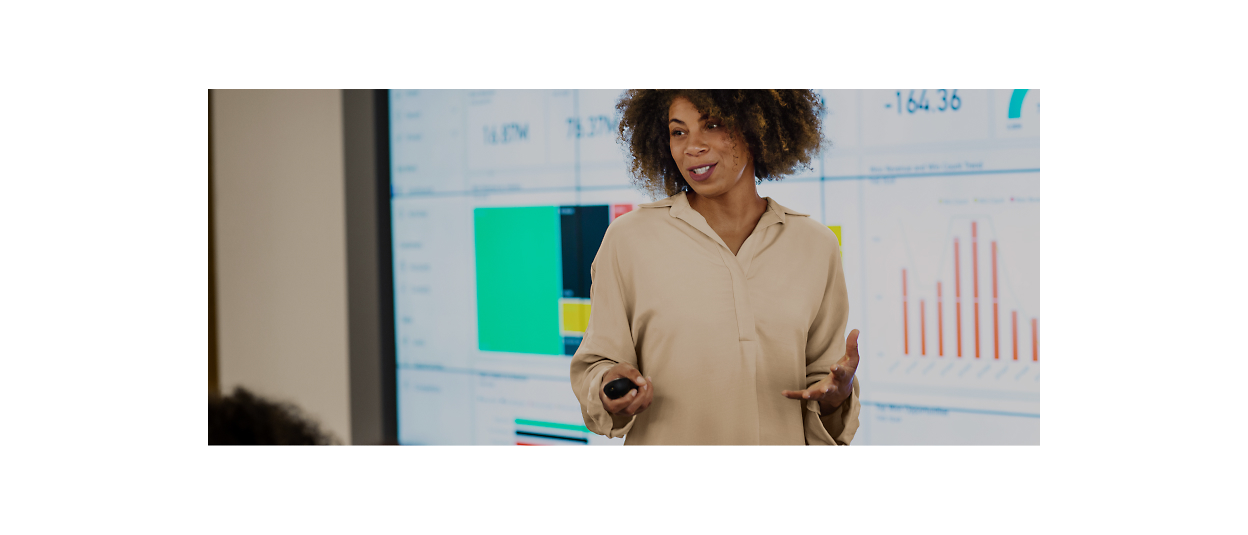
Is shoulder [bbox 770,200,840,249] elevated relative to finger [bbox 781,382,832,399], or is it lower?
elevated

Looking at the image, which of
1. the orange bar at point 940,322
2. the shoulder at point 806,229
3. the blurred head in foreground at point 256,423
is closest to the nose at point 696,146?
the shoulder at point 806,229

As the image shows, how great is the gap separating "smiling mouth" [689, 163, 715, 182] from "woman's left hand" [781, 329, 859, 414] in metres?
0.65

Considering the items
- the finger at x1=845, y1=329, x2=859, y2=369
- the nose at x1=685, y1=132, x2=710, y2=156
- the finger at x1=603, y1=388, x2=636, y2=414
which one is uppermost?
the nose at x1=685, y1=132, x2=710, y2=156

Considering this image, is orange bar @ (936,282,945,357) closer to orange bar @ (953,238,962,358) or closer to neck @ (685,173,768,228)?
orange bar @ (953,238,962,358)

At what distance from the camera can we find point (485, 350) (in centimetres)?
258

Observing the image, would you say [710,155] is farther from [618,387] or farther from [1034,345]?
[1034,345]

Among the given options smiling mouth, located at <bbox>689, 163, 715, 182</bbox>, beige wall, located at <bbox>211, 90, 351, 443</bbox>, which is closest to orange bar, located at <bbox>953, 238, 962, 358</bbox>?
smiling mouth, located at <bbox>689, 163, 715, 182</bbox>

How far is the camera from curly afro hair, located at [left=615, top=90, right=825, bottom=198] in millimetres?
2273

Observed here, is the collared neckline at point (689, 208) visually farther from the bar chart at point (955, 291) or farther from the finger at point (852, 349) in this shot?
the finger at point (852, 349)

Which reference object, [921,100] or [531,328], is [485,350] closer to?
[531,328]

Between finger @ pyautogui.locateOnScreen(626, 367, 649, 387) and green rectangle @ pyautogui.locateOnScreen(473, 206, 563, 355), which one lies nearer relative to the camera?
finger @ pyautogui.locateOnScreen(626, 367, 649, 387)

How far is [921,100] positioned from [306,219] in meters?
2.07

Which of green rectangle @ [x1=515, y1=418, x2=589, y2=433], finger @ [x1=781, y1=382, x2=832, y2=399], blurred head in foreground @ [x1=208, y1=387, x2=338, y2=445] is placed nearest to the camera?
finger @ [x1=781, y1=382, x2=832, y2=399]

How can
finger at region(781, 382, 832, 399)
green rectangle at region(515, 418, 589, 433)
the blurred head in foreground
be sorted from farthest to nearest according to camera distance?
the blurred head in foreground, green rectangle at region(515, 418, 589, 433), finger at region(781, 382, 832, 399)
